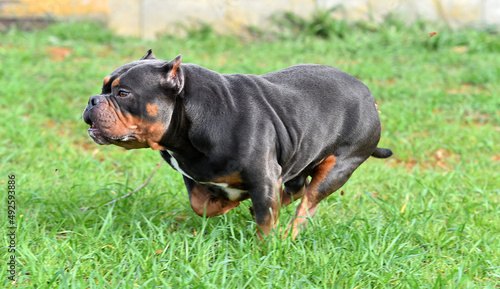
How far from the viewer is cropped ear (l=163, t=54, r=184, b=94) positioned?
9.87 ft

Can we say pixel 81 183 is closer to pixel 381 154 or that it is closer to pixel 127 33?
pixel 381 154

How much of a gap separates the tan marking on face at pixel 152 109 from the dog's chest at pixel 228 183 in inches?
14.7

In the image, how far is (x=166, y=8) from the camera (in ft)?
32.9

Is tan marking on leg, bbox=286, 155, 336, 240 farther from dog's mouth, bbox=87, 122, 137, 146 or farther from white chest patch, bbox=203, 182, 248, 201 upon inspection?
dog's mouth, bbox=87, 122, 137, 146

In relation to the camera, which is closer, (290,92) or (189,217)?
(290,92)

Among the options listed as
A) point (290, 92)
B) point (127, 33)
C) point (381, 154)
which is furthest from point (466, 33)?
point (290, 92)

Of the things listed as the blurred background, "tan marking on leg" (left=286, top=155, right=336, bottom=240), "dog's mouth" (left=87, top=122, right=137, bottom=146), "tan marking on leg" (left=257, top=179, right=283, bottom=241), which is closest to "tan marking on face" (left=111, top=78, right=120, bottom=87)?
"dog's mouth" (left=87, top=122, right=137, bottom=146)

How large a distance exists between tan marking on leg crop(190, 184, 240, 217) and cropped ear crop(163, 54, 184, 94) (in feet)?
2.59

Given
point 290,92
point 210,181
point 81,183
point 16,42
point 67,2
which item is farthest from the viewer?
point 67,2

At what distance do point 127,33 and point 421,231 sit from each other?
24.8 feet

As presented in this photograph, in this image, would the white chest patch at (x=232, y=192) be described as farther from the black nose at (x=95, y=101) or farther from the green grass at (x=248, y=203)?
the black nose at (x=95, y=101)

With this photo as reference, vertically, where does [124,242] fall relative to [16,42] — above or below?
above

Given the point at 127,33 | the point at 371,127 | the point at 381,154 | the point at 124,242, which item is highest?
the point at 371,127

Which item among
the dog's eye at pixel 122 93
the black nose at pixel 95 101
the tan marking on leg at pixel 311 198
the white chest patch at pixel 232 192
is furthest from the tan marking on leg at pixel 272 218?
the black nose at pixel 95 101
